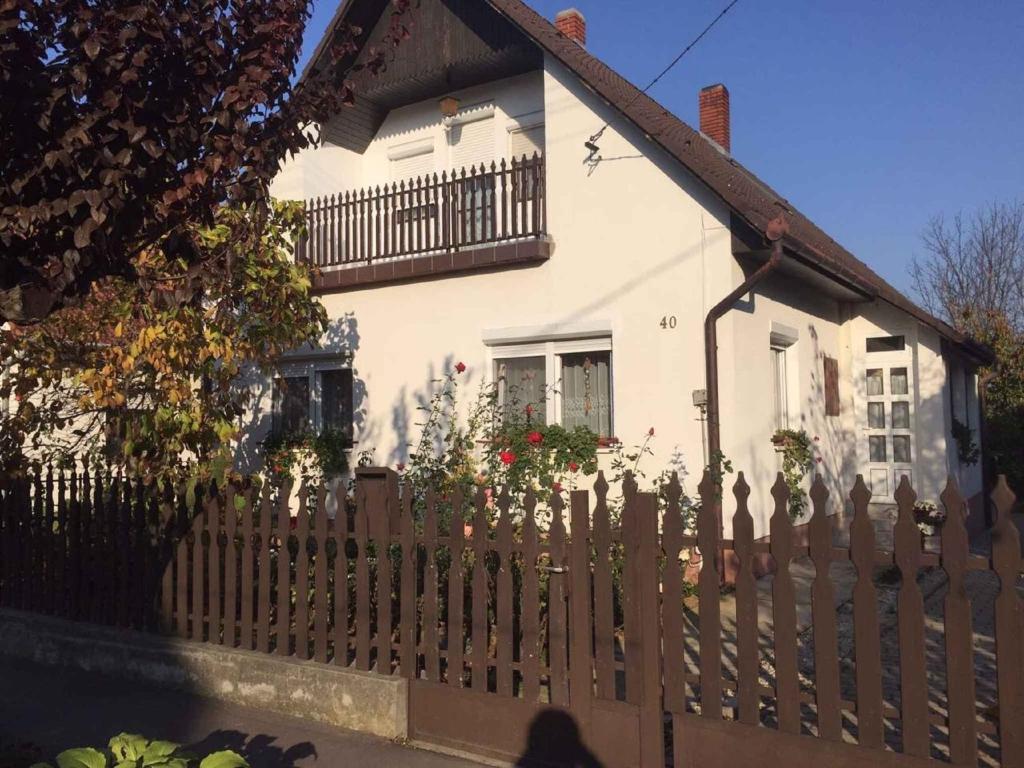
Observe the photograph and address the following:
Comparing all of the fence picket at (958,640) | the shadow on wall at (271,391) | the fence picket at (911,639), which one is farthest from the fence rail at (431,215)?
the fence picket at (958,640)

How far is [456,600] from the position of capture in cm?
487

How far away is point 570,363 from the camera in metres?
9.16

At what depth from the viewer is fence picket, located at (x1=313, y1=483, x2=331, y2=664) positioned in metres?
5.31

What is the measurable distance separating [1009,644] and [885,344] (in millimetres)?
8763

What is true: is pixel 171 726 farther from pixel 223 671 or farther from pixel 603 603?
pixel 603 603

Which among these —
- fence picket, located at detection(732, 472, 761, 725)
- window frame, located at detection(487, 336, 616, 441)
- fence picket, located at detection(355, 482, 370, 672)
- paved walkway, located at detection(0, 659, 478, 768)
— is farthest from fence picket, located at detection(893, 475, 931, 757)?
window frame, located at detection(487, 336, 616, 441)

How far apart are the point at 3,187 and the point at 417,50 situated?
7458 millimetres

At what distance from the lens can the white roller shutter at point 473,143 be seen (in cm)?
1073

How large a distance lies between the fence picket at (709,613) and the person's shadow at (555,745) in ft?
2.19

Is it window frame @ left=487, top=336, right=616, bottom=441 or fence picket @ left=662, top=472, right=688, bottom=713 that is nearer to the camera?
fence picket @ left=662, top=472, right=688, bottom=713

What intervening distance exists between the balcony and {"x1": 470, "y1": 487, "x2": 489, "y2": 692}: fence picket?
4435 millimetres

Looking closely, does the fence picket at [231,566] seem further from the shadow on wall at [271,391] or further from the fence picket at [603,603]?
the shadow on wall at [271,391]

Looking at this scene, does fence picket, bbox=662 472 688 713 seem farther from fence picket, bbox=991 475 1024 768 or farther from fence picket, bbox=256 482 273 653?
fence picket, bbox=256 482 273 653

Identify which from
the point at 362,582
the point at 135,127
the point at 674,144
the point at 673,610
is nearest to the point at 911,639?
the point at 673,610
